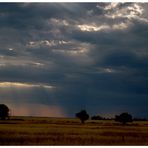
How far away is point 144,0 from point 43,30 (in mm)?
2923

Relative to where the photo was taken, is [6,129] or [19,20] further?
[6,129]

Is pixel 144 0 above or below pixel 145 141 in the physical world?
above

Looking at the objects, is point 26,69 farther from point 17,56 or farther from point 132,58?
point 132,58

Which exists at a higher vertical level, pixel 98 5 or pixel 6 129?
pixel 98 5

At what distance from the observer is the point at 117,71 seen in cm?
1497

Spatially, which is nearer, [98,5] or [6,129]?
[98,5]

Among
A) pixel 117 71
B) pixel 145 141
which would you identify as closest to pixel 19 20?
pixel 117 71

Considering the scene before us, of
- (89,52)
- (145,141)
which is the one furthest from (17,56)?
→ (145,141)

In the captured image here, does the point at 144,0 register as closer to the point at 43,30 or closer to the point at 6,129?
the point at 43,30

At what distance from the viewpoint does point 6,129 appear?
15.9m

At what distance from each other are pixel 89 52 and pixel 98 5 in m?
1.36

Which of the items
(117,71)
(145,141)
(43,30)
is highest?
→ (43,30)

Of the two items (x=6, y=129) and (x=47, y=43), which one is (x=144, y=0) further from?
(x=6, y=129)

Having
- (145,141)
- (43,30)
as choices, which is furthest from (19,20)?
(145,141)
